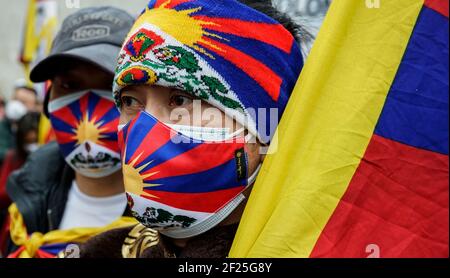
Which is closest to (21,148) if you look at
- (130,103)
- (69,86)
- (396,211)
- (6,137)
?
(6,137)

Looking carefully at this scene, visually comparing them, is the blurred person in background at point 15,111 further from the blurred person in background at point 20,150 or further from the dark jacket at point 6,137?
the blurred person in background at point 20,150

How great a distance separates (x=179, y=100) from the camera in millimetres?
1969

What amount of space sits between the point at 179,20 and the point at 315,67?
0.42 metres

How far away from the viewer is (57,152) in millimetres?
3285

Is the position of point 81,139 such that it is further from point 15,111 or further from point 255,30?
point 15,111

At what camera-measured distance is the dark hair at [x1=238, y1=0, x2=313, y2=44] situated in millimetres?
2082

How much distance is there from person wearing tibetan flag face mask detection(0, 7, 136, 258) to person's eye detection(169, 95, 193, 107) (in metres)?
0.88

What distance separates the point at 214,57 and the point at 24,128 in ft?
13.1

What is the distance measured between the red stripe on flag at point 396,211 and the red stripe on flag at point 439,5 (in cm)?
39

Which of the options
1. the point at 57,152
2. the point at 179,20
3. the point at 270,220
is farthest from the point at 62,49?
the point at 270,220

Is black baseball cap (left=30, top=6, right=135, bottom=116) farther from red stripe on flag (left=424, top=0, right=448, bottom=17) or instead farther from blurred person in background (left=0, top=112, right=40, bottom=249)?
blurred person in background (left=0, top=112, right=40, bottom=249)

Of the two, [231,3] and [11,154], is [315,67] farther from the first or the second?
[11,154]
